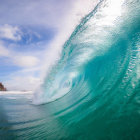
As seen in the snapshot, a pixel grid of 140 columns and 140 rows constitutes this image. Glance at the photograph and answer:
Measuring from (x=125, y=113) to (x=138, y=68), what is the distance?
4.31 ft

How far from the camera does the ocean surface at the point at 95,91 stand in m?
1.43

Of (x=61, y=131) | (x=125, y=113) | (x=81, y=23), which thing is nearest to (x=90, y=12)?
(x=81, y=23)

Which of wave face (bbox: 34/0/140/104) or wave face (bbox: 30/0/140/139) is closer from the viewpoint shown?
wave face (bbox: 30/0/140/139)

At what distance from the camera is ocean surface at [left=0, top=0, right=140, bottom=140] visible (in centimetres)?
143

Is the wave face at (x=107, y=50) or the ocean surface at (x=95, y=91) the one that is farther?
the wave face at (x=107, y=50)

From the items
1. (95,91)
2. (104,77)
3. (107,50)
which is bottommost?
(95,91)

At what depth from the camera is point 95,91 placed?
8.87 ft

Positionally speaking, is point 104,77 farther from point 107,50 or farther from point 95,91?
point 107,50

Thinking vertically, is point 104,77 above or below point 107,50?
below

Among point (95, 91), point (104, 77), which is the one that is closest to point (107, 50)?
point (104, 77)

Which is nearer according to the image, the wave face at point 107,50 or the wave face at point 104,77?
the wave face at point 104,77

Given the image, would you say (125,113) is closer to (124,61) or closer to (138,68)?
(138,68)

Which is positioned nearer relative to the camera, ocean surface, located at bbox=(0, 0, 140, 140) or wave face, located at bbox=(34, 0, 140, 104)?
ocean surface, located at bbox=(0, 0, 140, 140)

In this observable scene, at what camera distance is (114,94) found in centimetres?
209
